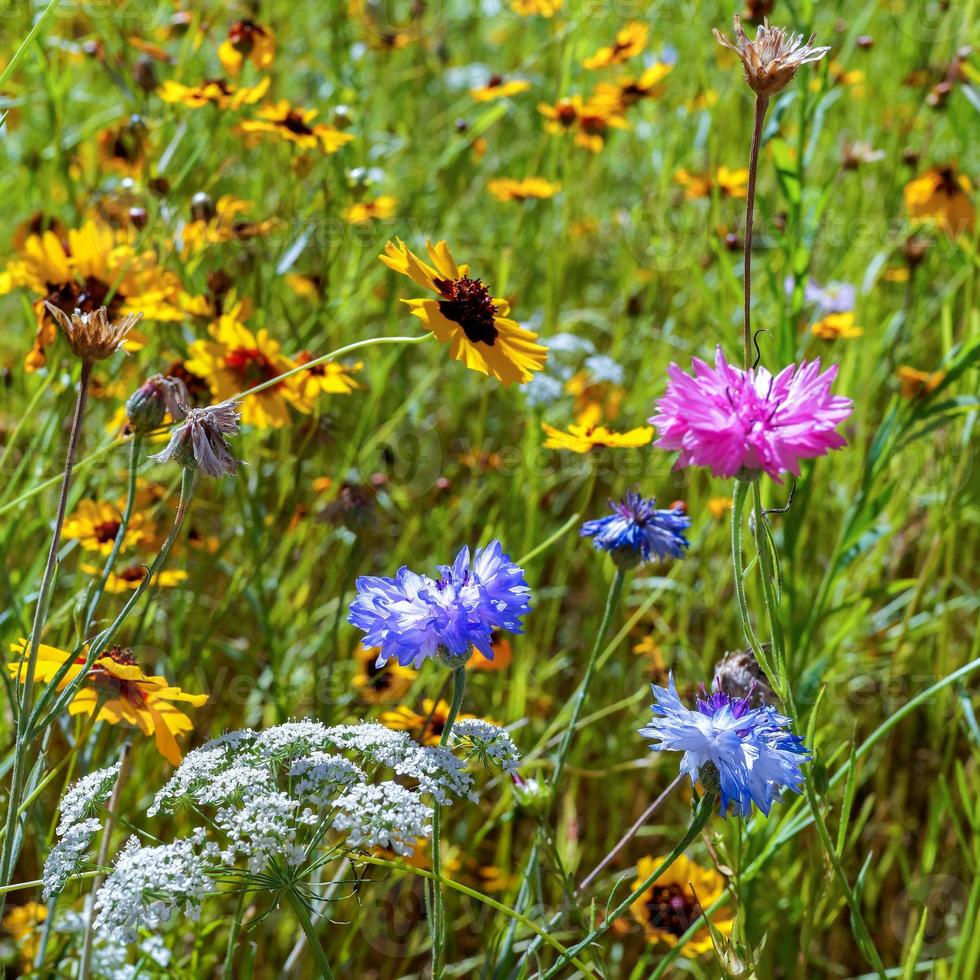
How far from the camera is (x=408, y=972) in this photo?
1.08 meters

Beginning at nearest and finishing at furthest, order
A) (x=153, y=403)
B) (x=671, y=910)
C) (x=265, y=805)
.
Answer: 1. (x=265, y=805)
2. (x=153, y=403)
3. (x=671, y=910)

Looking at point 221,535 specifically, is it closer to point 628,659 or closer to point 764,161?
point 628,659

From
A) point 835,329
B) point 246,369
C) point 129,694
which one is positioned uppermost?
point 835,329

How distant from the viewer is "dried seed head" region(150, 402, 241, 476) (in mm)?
584

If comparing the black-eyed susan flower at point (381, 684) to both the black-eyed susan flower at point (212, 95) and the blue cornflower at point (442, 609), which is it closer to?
the blue cornflower at point (442, 609)

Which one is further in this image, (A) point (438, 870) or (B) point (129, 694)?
(B) point (129, 694)

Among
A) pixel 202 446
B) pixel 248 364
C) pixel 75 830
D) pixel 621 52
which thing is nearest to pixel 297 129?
pixel 248 364

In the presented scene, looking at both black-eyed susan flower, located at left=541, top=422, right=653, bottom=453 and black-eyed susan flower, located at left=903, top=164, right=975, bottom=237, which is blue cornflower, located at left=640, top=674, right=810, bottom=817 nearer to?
black-eyed susan flower, located at left=541, top=422, right=653, bottom=453

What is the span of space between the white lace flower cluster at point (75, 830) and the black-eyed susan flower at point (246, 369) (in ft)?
1.49

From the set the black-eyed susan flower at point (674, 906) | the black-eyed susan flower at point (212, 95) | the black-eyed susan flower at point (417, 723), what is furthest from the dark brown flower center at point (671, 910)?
the black-eyed susan flower at point (212, 95)

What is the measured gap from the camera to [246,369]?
1014mm

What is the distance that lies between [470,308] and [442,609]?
9.5 inches

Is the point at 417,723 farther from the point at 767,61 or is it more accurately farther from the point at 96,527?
the point at 767,61

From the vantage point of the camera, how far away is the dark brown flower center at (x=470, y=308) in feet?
2.39
